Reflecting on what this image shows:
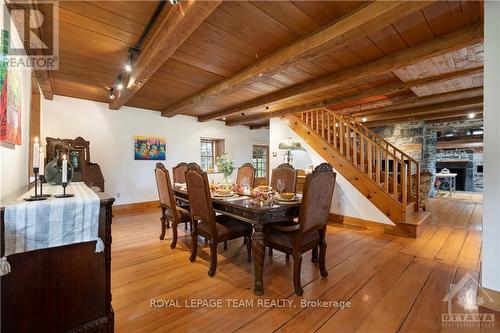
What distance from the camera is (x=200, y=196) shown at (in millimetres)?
2279

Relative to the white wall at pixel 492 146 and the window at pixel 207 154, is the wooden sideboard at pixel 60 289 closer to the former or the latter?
the white wall at pixel 492 146

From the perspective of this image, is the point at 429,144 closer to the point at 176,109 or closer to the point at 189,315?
the point at 176,109

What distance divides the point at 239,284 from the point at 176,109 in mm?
4102

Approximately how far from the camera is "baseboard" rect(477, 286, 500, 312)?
1.79 m

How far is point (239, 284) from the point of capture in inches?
83.5

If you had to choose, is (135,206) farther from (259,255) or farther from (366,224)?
(366,224)

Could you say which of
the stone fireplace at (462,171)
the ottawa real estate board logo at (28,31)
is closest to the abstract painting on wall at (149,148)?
the ottawa real estate board logo at (28,31)

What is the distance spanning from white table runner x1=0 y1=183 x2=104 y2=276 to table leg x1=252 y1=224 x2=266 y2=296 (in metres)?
1.18

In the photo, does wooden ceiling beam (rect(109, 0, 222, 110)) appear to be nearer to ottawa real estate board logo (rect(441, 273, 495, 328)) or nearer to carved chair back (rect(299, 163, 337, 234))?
carved chair back (rect(299, 163, 337, 234))

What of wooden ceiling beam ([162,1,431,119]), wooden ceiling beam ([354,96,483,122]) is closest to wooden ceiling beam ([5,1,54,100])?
wooden ceiling beam ([162,1,431,119])

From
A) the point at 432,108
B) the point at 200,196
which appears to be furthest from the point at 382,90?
the point at 200,196

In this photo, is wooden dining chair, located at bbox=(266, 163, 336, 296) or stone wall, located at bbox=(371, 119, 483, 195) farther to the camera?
stone wall, located at bbox=(371, 119, 483, 195)

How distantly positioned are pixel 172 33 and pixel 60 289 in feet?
6.44

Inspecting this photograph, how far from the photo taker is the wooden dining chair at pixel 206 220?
7.26 ft
